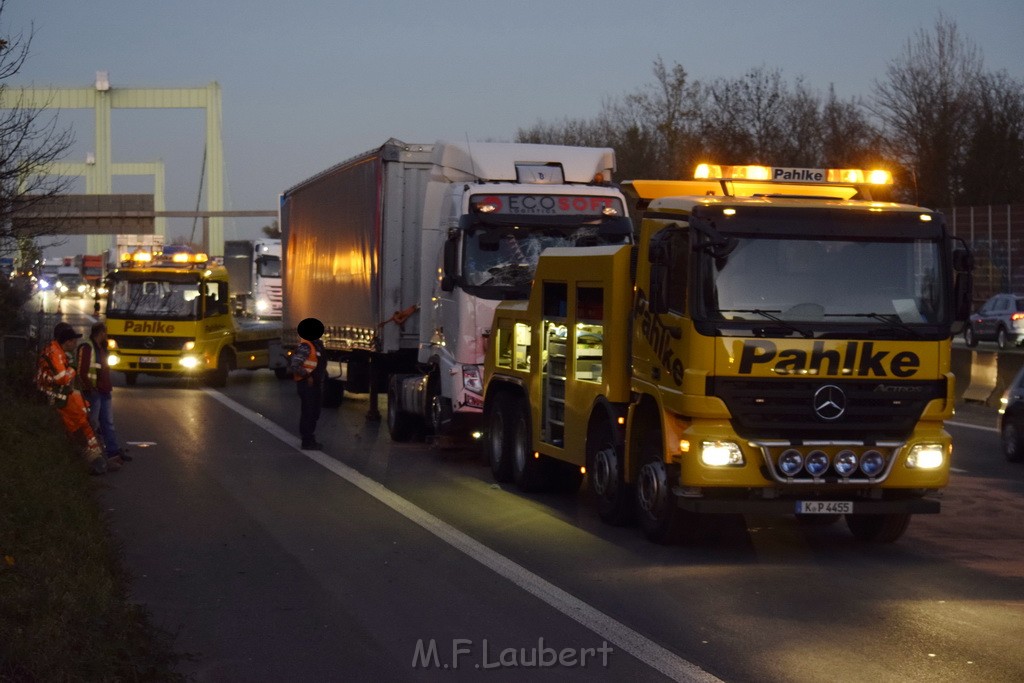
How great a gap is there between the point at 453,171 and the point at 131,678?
11.2m

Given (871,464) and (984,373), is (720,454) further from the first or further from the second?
(984,373)

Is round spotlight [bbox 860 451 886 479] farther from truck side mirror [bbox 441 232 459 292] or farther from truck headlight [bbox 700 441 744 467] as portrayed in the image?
truck side mirror [bbox 441 232 459 292]

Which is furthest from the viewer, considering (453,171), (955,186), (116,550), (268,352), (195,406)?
(955,186)

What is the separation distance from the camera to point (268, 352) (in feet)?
108

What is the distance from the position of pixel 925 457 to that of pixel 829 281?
4.94 ft

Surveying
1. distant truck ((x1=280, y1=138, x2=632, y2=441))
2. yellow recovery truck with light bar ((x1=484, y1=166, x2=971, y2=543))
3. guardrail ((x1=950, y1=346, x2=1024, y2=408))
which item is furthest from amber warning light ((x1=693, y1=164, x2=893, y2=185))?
guardrail ((x1=950, y1=346, x2=1024, y2=408))

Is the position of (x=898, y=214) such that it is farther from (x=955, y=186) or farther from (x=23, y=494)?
(x=955, y=186)

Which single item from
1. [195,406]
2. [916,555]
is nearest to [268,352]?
[195,406]

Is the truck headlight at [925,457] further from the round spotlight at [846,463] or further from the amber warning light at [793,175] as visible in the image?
the amber warning light at [793,175]

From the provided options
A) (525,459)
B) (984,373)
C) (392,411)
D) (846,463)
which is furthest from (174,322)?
(846,463)

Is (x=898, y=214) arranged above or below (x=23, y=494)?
above

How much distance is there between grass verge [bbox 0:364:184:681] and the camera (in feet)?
21.4

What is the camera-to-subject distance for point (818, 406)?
10352mm

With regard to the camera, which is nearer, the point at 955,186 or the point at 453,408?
the point at 453,408
